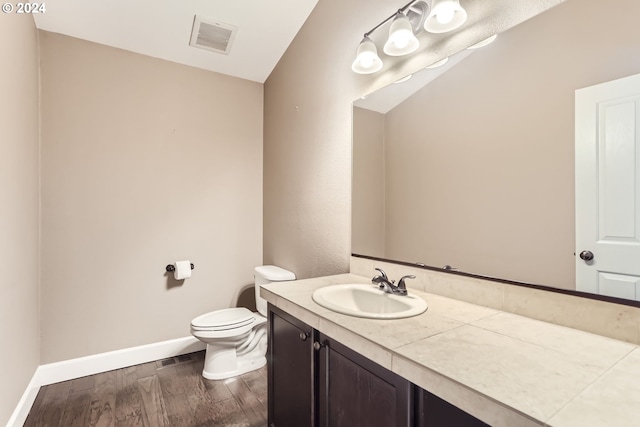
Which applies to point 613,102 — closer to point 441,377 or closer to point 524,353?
point 524,353

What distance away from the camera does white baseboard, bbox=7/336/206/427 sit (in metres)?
1.95

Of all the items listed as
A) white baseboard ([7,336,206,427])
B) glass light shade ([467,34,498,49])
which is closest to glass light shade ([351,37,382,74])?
glass light shade ([467,34,498,49])

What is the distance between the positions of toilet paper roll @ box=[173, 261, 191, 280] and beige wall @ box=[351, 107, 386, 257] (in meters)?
1.49

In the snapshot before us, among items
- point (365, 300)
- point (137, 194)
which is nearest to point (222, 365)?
point (365, 300)

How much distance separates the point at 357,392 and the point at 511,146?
102 cm

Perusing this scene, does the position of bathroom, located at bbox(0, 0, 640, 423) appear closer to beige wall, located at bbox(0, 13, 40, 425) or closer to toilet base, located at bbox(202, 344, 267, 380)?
beige wall, located at bbox(0, 13, 40, 425)

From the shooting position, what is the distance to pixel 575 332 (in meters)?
0.90

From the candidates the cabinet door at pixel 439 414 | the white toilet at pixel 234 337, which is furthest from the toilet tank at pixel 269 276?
the cabinet door at pixel 439 414

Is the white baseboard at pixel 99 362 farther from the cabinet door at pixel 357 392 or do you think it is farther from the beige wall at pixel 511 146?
the beige wall at pixel 511 146

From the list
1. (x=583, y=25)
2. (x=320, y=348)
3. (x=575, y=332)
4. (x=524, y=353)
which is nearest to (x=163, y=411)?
(x=320, y=348)

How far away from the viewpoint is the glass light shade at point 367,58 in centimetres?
160

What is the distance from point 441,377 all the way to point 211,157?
257 cm

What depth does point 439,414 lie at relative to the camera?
2.38 feet

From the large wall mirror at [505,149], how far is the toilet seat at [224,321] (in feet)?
3.99
